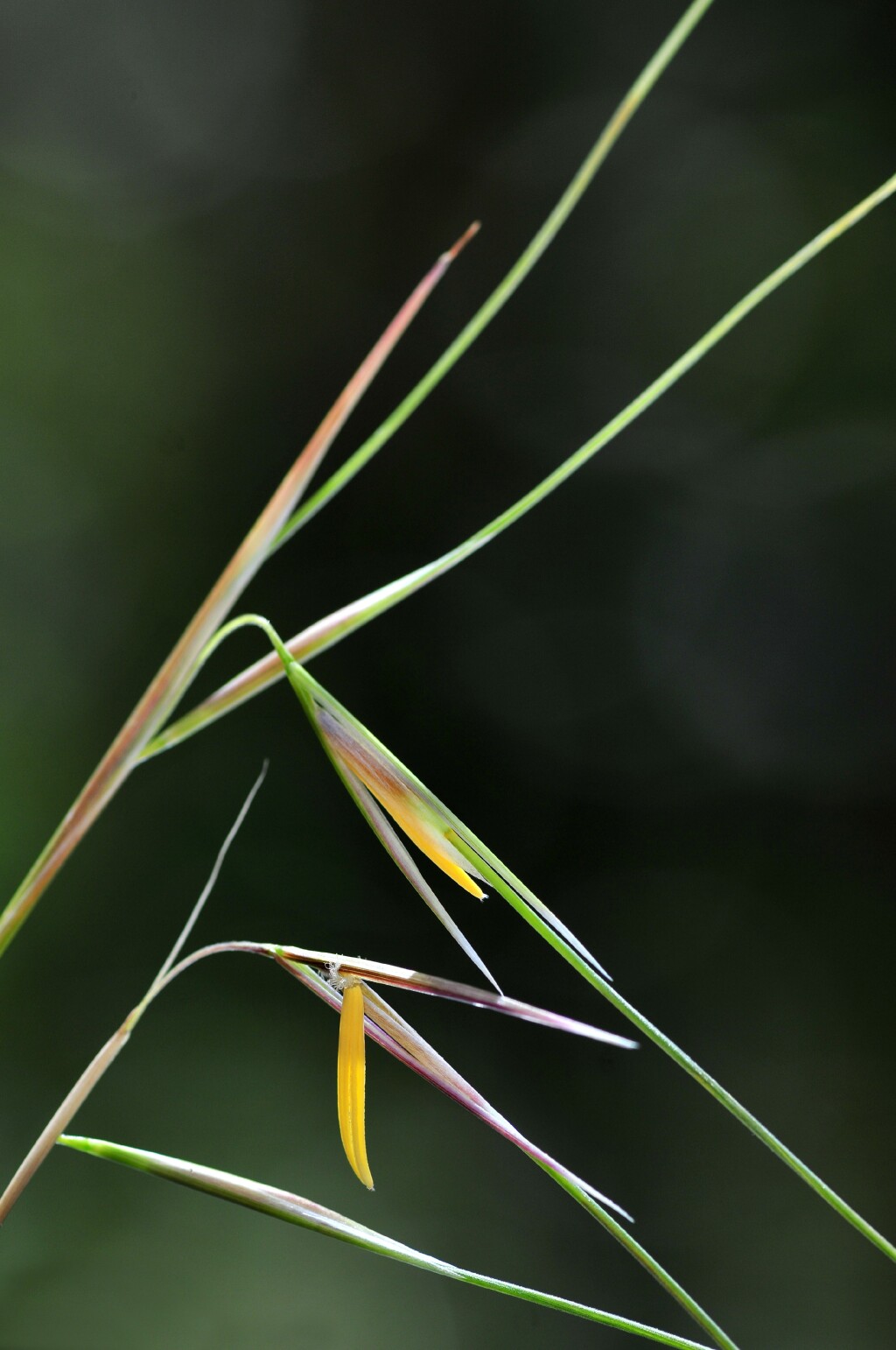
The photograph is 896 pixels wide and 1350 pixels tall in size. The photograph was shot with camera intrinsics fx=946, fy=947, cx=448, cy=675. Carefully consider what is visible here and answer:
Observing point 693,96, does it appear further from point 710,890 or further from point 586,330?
point 710,890

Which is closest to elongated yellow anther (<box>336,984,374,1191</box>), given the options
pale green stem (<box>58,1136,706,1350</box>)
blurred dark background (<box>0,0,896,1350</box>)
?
pale green stem (<box>58,1136,706,1350</box>)

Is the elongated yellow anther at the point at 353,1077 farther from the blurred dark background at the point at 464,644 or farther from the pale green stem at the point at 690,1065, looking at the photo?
the blurred dark background at the point at 464,644

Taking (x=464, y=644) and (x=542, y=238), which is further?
(x=464, y=644)

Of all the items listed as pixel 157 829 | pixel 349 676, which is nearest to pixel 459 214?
pixel 349 676

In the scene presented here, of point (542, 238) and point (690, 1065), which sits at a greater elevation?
point (542, 238)

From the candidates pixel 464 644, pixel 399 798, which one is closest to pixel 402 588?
pixel 399 798

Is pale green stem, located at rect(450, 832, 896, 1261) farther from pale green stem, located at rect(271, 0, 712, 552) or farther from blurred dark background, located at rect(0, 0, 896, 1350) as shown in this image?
blurred dark background, located at rect(0, 0, 896, 1350)

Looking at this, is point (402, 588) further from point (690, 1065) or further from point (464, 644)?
point (464, 644)
